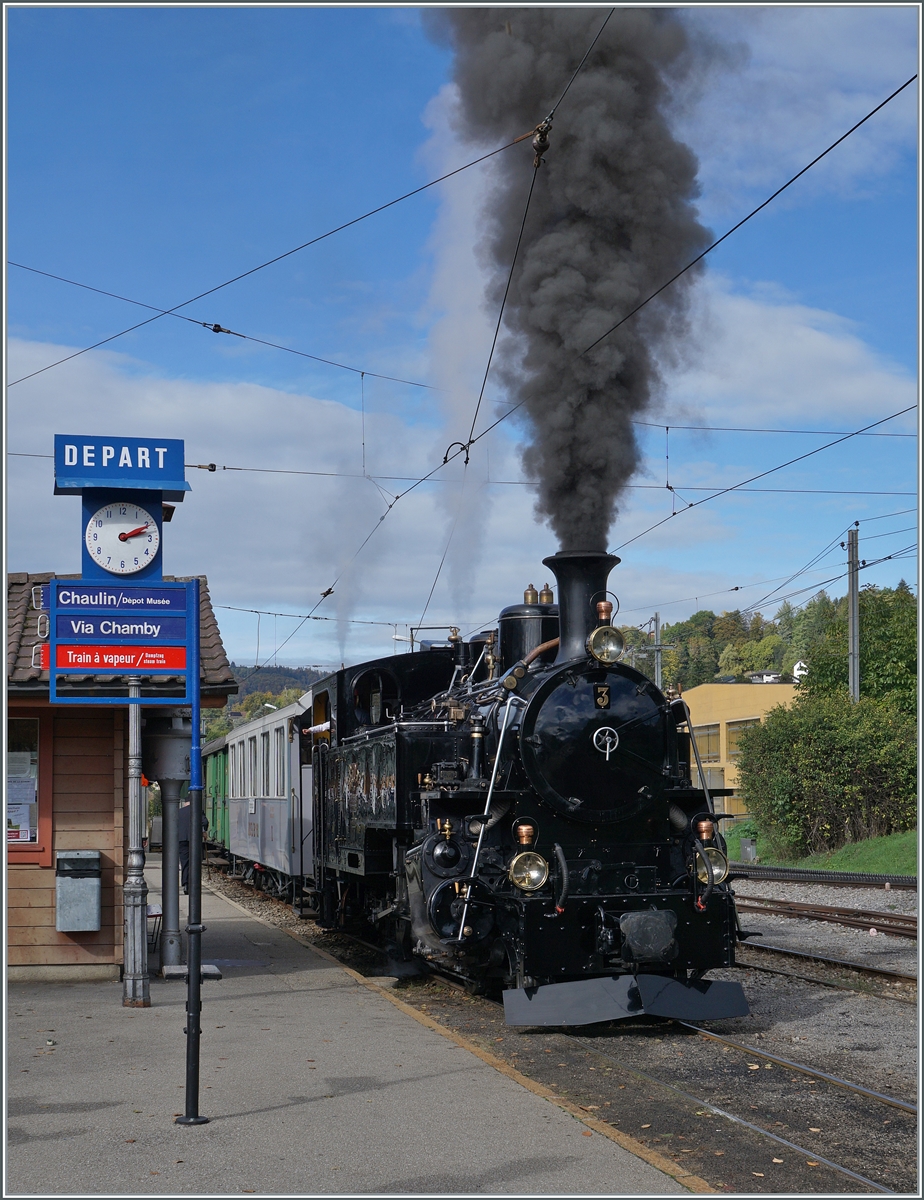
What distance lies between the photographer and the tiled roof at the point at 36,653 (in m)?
10.1

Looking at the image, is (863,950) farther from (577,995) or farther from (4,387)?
(4,387)

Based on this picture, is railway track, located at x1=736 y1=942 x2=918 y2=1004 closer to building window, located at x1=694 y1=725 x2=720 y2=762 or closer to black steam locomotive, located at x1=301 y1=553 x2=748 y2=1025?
black steam locomotive, located at x1=301 y1=553 x2=748 y2=1025

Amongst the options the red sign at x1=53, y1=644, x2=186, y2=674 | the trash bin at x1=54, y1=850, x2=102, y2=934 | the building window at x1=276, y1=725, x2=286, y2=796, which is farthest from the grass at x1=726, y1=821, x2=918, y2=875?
the red sign at x1=53, y1=644, x2=186, y2=674

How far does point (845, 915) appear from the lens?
597 inches

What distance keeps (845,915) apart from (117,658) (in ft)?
34.3

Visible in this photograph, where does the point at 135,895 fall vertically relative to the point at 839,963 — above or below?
above

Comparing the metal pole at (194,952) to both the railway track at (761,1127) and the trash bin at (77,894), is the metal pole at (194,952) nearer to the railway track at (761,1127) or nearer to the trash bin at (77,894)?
the railway track at (761,1127)

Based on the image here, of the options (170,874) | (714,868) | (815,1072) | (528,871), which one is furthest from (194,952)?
(170,874)

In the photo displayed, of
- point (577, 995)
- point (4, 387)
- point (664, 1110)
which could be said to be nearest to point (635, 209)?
point (4, 387)

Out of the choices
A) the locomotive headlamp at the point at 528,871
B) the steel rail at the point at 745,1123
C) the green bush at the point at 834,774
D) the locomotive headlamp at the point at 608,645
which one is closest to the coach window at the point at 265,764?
the locomotive headlamp at the point at 608,645

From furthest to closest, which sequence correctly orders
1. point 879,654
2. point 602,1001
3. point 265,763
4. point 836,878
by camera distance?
point 879,654, point 836,878, point 265,763, point 602,1001

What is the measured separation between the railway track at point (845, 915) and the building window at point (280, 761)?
680 cm

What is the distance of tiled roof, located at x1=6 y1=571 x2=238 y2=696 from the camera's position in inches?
397

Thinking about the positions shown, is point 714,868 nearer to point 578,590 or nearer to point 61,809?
point 578,590
